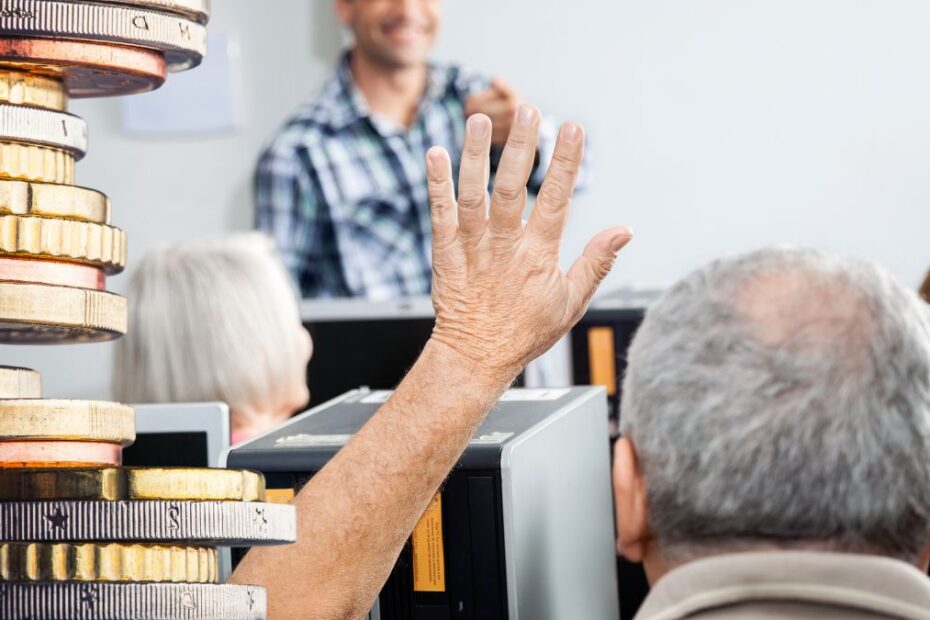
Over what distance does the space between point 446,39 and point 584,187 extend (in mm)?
556

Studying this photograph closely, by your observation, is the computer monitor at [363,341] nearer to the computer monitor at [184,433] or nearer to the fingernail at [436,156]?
the computer monitor at [184,433]

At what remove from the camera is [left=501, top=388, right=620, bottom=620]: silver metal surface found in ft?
3.23

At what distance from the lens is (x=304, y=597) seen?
932 millimetres

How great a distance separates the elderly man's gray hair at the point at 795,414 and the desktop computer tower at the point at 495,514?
172 millimetres

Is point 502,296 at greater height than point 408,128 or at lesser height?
lesser

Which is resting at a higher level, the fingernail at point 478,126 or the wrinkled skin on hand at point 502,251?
the fingernail at point 478,126

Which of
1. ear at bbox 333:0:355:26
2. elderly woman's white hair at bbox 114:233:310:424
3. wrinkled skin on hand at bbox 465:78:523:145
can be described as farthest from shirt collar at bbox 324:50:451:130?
elderly woman's white hair at bbox 114:233:310:424

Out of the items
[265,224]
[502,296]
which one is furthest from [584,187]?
[502,296]

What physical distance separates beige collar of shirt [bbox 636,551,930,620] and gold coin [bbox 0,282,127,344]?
40 centimetres

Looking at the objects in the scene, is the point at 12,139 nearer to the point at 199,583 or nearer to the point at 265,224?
the point at 199,583

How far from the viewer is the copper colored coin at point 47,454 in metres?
0.83

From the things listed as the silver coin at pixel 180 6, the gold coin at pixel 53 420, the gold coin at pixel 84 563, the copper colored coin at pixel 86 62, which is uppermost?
the silver coin at pixel 180 6

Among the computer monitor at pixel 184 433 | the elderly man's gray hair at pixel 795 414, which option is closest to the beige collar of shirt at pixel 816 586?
the elderly man's gray hair at pixel 795 414

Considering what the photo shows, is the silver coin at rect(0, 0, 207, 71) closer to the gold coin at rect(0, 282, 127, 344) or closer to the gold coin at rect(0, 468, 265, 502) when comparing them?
the gold coin at rect(0, 282, 127, 344)
